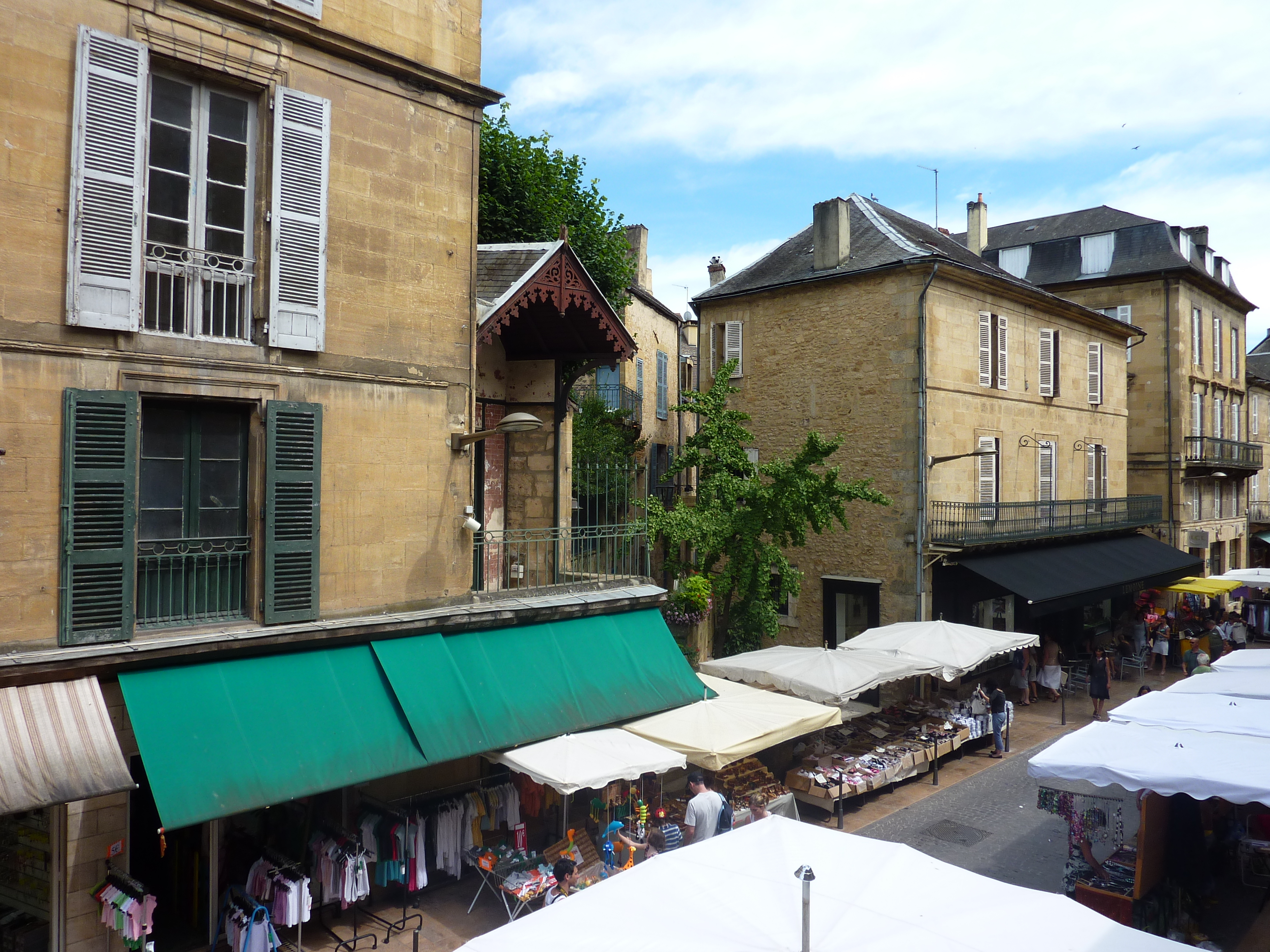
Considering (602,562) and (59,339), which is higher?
(59,339)

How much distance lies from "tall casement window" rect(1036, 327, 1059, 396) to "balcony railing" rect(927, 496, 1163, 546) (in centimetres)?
278

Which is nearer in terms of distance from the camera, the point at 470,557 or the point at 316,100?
the point at 316,100

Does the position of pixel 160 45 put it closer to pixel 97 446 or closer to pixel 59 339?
pixel 59 339

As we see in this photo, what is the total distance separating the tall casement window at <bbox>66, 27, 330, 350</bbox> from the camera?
23.5 feet

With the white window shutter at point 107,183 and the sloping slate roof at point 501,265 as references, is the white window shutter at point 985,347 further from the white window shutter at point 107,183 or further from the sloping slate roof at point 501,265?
the white window shutter at point 107,183

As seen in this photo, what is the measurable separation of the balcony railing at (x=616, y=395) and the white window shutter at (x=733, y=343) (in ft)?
9.78

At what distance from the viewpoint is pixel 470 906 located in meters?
9.02

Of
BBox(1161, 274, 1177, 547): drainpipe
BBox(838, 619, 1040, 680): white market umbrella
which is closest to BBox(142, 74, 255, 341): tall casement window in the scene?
BBox(838, 619, 1040, 680): white market umbrella

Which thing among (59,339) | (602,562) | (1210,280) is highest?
(1210,280)

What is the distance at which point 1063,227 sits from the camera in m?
31.1

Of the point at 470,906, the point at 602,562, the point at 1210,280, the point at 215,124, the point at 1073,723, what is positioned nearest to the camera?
the point at 215,124

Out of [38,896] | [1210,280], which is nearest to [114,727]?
[38,896]

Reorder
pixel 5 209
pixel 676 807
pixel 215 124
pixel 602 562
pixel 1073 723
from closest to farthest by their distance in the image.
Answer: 1. pixel 5 209
2. pixel 215 124
3. pixel 676 807
4. pixel 602 562
5. pixel 1073 723

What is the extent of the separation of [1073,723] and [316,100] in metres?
16.5
